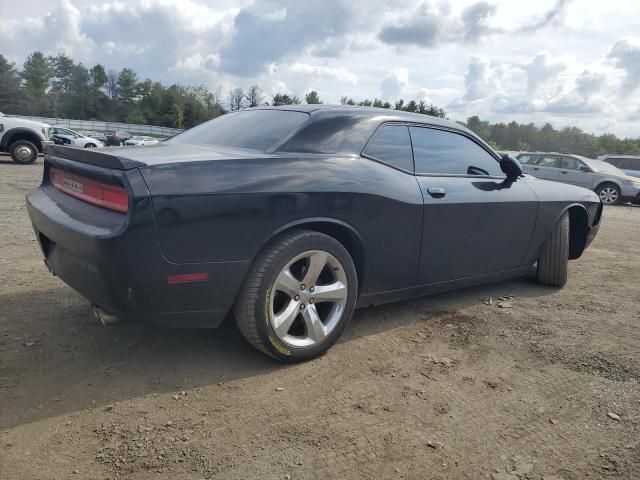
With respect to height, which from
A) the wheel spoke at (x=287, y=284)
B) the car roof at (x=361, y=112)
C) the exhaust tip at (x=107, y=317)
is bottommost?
the exhaust tip at (x=107, y=317)

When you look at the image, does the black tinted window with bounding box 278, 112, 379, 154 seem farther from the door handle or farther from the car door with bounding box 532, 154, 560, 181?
the car door with bounding box 532, 154, 560, 181

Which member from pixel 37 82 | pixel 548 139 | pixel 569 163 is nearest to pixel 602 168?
pixel 569 163

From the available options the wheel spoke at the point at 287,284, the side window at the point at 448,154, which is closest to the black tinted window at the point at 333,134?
the side window at the point at 448,154

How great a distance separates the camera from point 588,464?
6.62ft

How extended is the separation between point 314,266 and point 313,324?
1.05 ft

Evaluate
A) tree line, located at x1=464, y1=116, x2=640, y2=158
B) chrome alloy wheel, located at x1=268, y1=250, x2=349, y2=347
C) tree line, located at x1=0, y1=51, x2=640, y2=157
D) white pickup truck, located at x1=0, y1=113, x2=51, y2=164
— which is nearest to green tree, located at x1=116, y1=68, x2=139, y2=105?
tree line, located at x1=0, y1=51, x2=640, y2=157

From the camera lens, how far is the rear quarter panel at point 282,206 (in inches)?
89.0

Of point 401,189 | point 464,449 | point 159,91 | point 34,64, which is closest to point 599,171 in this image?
point 401,189

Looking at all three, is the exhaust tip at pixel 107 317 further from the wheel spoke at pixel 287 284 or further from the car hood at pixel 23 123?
the car hood at pixel 23 123

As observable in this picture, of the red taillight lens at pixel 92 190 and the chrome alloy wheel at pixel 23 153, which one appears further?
the chrome alloy wheel at pixel 23 153

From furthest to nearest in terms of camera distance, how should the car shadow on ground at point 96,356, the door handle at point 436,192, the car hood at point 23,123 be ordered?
the car hood at point 23,123 < the door handle at point 436,192 < the car shadow on ground at point 96,356

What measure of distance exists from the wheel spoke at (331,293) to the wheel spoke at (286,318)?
0.13 m

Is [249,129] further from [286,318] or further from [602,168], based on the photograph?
[602,168]

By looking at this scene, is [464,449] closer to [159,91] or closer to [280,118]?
[280,118]
